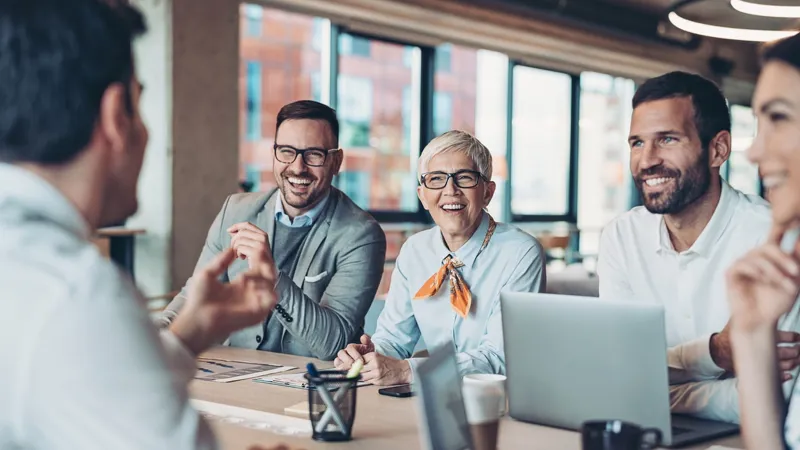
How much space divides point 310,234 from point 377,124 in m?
4.66

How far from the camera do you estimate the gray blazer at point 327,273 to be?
273cm

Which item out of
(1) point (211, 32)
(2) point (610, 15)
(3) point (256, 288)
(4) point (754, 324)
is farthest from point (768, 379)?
(2) point (610, 15)

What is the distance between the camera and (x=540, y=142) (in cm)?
957

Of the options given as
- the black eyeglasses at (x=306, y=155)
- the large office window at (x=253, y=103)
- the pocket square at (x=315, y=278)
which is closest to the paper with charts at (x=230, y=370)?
the pocket square at (x=315, y=278)

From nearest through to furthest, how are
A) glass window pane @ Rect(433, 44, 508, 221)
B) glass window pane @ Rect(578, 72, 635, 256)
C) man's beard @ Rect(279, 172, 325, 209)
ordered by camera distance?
man's beard @ Rect(279, 172, 325, 209), glass window pane @ Rect(433, 44, 508, 221), glass window pane @ Rect(578, 72, 635, 256)

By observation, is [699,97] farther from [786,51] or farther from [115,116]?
[115,116]

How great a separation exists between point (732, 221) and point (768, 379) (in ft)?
3.09

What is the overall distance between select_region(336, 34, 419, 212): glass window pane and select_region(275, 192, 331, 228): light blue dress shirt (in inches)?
158

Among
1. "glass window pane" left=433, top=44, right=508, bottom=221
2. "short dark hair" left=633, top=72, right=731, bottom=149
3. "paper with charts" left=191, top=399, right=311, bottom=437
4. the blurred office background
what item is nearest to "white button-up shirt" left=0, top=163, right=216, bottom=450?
"paper with charts" left=191, top=399, right=311, bottom=437

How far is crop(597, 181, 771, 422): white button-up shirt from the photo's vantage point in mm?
2363

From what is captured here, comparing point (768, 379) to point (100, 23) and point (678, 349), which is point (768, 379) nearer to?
point (678, 349)

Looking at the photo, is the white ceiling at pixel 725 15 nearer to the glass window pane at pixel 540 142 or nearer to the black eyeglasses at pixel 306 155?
the black eyeglasses at pixel 306 155

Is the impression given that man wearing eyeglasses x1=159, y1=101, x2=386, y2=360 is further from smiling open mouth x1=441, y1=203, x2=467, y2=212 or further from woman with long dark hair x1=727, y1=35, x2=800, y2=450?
woman with long dark hair x1=727, y1=35, x2=800, y2=450

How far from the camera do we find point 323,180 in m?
3.06
